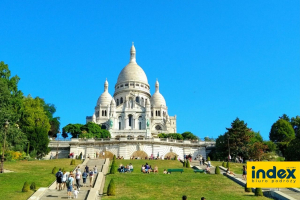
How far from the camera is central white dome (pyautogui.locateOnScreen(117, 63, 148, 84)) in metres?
107

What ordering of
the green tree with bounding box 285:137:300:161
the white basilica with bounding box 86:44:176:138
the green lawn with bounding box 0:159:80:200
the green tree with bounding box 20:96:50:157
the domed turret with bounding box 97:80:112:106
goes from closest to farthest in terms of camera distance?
1. the green lawn with bounding box 0:159:80:200
2. the green tree with bounding box 285:137:300:161
3. the green tree with bounding box 20:96:50:157
4. the white basilica with bounding box 86:44:176:138
5. the domed turret with bounding box 97:80:112:106

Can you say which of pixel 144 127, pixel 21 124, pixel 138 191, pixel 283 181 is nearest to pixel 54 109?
pixel 144 127

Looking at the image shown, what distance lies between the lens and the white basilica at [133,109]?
299 ft

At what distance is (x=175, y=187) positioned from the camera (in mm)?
24703

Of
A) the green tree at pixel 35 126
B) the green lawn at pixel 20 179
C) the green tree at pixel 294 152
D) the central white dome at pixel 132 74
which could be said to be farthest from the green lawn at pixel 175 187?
the central white dome at pixel 132 74

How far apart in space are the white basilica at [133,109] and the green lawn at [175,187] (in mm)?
52743

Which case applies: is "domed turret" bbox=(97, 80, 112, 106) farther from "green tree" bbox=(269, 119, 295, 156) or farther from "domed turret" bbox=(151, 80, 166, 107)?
"green tree" bbox=(269, 119, 295, 156)

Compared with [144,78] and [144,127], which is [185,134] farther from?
[144,78]

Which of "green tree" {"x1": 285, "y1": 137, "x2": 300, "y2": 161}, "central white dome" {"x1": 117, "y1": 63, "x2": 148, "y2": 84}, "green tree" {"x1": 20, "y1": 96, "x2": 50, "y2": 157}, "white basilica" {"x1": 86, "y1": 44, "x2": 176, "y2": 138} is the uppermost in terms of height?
"central white dome" {"x1": 117, "y1": 63, "x2": 148, "y2": 84}

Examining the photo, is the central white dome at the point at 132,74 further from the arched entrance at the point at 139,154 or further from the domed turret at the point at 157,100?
the arched entrance at the point at 139,154

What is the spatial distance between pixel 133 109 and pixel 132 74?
55.5ft

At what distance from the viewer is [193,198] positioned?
2136 cm

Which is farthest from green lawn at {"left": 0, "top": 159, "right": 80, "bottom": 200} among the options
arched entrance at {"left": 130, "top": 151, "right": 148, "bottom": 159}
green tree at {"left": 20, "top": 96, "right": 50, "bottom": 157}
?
arched entrance at {"left": 130, "top": 151, "right": 148, "bottom": 159}

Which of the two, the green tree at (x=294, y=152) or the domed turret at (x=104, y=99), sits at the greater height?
the domed turret at (x=104, y=99)
